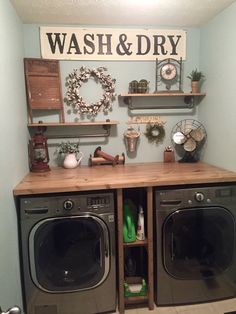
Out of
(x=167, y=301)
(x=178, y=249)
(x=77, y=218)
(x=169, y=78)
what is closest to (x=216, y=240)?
(x=178, y=249)

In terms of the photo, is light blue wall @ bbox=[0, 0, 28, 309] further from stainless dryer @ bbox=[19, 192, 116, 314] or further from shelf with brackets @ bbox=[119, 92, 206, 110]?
shelf with brackets @ bbox=[119, 92, 206, 110]

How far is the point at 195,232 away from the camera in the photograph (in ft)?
5.96

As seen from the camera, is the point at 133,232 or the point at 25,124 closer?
the point at 133,232

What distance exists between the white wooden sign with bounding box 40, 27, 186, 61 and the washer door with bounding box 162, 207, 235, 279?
1468 mm

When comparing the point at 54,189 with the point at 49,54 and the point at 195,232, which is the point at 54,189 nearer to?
the point at 195,232

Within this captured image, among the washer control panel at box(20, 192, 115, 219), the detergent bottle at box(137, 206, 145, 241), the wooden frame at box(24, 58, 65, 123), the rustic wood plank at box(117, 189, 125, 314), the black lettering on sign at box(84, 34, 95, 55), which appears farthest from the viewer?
the black lettering on sign at box(84, 34, 95, 55)

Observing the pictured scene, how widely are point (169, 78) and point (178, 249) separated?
1485mm

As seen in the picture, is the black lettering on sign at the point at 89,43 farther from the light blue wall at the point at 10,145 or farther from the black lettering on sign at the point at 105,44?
the light blue wall at the point at 10,145

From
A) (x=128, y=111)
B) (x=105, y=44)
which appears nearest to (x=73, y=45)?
(x=105, y=44)

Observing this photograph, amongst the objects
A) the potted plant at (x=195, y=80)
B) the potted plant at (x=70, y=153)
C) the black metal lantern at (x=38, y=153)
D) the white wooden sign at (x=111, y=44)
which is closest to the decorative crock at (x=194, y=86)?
the potted plant at (x=195, y=80)

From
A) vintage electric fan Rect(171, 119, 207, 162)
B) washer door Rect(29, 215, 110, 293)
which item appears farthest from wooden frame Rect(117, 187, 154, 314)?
vintage electric fan Rect(171, 119, 207, 162)

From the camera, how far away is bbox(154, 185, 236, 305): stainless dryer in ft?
5.72

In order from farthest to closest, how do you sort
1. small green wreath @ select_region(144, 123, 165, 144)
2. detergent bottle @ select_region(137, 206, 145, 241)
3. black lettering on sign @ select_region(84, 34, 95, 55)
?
small green wreath @ select_region(144, 123, 165, 144) < black lettering on sign @ select_region(84, 34, 95, 55) < detergent bottle @ select_region(137, 206, 145, 241)

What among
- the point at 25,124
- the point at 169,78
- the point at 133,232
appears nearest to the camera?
the point at 133,232
